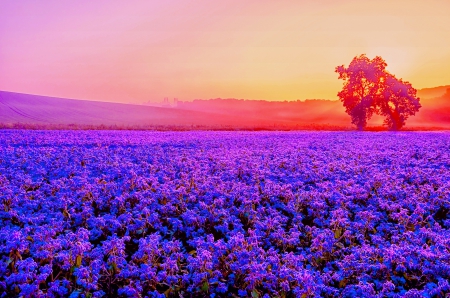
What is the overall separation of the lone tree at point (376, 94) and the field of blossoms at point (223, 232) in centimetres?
3723

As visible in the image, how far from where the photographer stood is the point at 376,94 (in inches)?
1841

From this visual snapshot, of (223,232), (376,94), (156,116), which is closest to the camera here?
(223,232)

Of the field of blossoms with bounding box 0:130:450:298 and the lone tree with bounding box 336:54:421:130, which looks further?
the lone tree with bounding box 336:54:421:130

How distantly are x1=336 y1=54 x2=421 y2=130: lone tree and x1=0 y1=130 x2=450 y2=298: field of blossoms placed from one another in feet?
122

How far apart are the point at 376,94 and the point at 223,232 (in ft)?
149

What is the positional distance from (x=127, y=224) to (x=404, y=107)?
47.0 m

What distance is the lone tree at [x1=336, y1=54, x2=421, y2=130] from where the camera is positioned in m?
46.1

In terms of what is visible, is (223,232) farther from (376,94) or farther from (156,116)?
(156,116)

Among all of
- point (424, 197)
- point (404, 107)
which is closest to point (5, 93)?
point (404, 107)

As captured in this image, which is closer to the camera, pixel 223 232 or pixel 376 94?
pixel 223 232

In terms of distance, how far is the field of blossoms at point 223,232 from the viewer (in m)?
4.61

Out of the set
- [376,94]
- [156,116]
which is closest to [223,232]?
[376,94]

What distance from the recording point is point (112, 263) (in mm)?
4945

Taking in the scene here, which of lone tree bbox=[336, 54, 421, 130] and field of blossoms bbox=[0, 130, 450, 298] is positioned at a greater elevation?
lone tree bbox=[336, 54, 421, 130]
